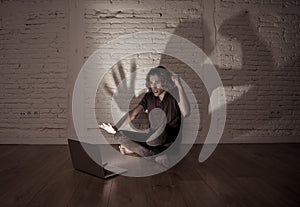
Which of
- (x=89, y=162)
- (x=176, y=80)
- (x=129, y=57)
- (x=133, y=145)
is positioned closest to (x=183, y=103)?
(x=176, y=80)

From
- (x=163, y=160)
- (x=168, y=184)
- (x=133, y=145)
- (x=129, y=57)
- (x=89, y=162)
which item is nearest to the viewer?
(x=168, y=184)

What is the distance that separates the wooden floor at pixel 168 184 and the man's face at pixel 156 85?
749 millimetres

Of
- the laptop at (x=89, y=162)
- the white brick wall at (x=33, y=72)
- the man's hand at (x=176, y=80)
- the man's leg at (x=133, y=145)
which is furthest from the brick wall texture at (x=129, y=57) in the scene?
the laptop at (x=89, y=162)

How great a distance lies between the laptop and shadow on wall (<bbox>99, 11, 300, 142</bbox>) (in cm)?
159

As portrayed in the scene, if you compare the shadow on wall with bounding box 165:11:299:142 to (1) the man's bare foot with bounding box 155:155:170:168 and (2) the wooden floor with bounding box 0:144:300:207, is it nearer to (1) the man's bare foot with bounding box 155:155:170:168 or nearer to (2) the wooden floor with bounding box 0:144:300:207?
(2) the wooden floor with bounding box 0:144:300:207

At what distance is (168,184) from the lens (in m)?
1.67

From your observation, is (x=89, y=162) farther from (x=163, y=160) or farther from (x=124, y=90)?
(x=124, y=90)

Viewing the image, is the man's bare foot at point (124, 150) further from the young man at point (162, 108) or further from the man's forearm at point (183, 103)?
the man's forearm at point (183, 103)

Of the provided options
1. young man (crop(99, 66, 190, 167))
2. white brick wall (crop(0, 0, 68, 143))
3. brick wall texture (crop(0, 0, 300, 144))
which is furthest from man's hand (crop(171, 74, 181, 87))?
white brick wall (crop(0, 0, 68, 143))

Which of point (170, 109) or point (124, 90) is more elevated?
point (124, 90)

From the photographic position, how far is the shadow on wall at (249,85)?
10.3ft

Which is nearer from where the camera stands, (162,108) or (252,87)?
(162,108)

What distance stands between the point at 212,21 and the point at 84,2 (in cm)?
159

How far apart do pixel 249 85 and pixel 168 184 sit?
2.03m
